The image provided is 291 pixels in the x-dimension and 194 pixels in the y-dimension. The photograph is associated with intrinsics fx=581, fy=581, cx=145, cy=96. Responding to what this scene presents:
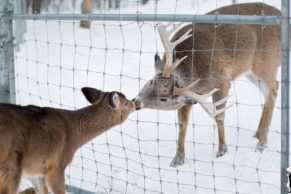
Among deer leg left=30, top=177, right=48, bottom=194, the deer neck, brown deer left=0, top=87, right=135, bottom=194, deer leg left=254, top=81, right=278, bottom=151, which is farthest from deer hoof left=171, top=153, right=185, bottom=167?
deer leg left=30, top=177, right=48, bottom=194

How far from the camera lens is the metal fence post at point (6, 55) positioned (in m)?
5.94

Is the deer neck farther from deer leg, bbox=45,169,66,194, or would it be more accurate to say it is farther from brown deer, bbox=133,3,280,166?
brown deer, bbox=133,3,280,166

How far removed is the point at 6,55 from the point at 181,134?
2.27 metres

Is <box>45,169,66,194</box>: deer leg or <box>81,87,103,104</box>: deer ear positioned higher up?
<box>81,87,103,104</box>: deer ear

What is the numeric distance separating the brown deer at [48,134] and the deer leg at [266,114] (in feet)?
7.05

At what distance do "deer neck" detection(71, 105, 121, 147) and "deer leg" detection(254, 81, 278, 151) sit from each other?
2207 millimetres

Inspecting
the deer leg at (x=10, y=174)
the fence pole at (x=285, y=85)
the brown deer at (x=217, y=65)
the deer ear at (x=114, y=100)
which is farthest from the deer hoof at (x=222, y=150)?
the deer leg at (x=10, y=174)

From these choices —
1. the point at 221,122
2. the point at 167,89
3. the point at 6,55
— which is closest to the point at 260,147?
the point at 221,122

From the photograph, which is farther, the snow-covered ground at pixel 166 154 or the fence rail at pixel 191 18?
the snow-covered ground at pixel 166 154

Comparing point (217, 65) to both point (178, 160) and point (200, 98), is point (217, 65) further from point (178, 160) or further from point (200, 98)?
point (178, 160)

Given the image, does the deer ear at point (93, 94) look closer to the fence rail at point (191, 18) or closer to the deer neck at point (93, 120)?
the deer neck at point (93, 120)

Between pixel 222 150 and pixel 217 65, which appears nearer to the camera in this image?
pixel 222 150

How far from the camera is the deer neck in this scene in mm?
5191

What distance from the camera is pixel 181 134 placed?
6.96 metres
